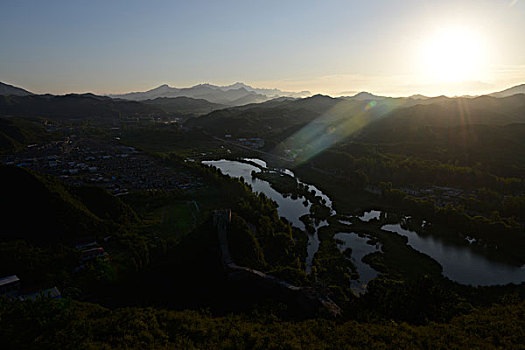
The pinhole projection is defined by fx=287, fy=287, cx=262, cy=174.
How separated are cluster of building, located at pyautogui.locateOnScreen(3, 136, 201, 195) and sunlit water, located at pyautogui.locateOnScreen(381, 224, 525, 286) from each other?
3922cm

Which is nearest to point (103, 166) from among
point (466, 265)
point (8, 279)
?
point (8, 279)

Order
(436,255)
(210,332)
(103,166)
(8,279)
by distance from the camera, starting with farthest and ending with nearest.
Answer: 1. (103,166)
2. (436,255)
3. (8,279)
4. (210,332)

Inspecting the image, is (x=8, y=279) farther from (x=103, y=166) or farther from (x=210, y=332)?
(x=103, y=166)

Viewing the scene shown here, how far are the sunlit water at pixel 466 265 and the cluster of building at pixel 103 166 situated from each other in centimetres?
3922

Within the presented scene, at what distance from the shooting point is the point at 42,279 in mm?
23516

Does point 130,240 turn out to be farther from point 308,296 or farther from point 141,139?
point 141,139

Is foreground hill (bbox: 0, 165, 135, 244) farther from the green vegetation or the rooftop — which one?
the green vegetation

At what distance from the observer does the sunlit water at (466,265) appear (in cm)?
2827

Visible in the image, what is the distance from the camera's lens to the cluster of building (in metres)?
56.7

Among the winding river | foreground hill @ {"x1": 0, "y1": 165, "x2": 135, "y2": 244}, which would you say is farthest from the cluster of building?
the winding river

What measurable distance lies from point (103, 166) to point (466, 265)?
247 feet

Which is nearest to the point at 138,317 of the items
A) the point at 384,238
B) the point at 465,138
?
the point at 384,238

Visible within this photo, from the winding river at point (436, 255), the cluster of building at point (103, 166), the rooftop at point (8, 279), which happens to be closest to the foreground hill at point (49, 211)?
the rooftop at point (8, 279)

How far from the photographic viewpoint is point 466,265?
3086 centimetres
